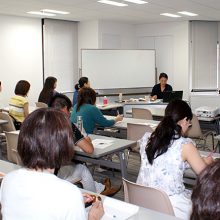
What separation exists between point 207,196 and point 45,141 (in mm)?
778

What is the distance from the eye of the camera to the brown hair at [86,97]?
159 inches

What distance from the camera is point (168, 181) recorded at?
223 cm

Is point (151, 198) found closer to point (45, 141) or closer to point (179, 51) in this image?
point (45, 141)

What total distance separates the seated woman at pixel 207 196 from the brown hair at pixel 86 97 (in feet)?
10.8

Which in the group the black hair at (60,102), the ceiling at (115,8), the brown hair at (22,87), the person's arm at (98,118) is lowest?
the person's arm at (98,118)

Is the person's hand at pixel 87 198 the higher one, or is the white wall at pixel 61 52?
the white wall at pixel 61 52

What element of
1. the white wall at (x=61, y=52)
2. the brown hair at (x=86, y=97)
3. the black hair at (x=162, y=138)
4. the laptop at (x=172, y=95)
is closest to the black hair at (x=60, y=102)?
the brown hair at (x=86, y=97)

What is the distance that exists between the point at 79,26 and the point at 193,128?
18.0ft

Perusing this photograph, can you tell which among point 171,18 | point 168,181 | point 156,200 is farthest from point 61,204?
point 171,18

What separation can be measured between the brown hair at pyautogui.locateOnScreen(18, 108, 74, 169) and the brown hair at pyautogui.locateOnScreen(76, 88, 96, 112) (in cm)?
262

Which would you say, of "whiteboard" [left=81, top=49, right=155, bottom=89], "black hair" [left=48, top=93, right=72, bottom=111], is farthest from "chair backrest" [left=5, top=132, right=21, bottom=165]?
"whiteboard" [left=81, top=49, right=155, bottom=89]

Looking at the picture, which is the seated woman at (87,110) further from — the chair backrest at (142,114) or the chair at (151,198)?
the chair at (151,198)

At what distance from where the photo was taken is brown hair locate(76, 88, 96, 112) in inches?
159

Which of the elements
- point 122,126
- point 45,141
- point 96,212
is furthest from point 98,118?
point 45,141
